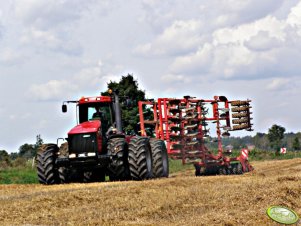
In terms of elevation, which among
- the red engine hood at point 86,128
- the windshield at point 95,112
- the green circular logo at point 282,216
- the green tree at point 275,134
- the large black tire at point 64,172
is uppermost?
the green tree at point 275,134

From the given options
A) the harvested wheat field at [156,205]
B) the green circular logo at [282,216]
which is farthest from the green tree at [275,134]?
the green circular logo at [282,216]

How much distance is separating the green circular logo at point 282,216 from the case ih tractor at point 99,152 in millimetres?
10791

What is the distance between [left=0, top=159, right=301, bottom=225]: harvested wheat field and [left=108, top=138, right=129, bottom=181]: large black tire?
4.44 m

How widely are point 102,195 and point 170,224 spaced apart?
15.2 feet

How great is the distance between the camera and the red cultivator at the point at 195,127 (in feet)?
92.5

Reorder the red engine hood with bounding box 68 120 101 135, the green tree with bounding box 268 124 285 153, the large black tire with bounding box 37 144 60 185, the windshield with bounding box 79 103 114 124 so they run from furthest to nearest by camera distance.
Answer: the green tree with bounding box 268 124 285 153, the windshield with bounding box 79 103 114 124, the large black tire with bounding box 37 144 60 185, the red engine hood with bounding box 68 120 101 135

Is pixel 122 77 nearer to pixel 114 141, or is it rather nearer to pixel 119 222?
pixel 114 141

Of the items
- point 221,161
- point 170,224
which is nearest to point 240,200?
point 170,224

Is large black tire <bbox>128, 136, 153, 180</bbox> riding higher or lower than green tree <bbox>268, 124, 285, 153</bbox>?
lower

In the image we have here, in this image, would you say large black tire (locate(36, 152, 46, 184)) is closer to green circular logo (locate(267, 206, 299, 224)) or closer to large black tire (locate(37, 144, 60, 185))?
large black tire (locate(37, 144, 60, 185))

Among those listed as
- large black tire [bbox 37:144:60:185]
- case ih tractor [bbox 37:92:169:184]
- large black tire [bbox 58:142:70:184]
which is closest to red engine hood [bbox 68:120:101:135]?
case ih tractor [bbox 37:92:169:184]

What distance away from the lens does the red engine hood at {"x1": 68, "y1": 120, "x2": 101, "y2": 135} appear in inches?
868

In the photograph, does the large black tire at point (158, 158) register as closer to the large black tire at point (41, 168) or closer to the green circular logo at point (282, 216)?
the large black tire at point (41, 168)

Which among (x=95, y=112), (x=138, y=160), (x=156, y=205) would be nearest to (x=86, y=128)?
(x=95, y=112)
